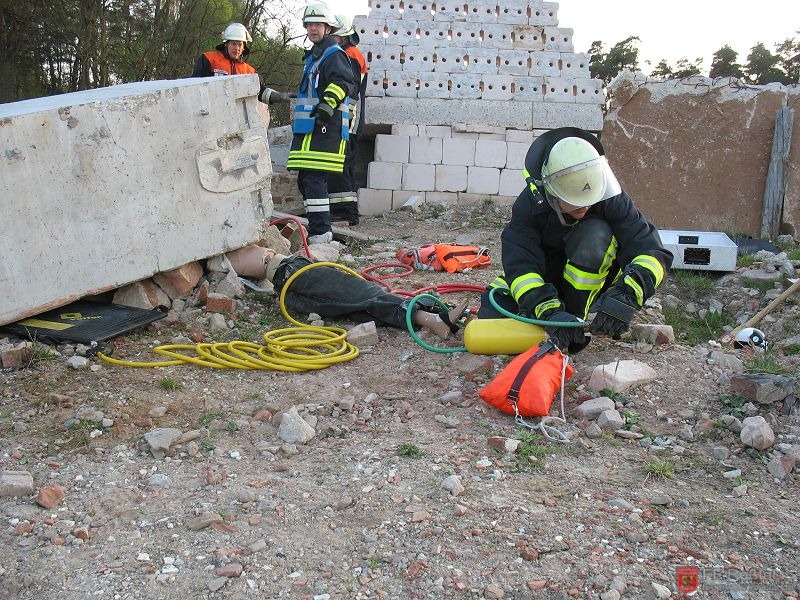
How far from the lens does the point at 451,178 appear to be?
31.3 ft

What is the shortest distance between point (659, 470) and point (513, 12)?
767cm

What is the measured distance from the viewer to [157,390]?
3814 mm

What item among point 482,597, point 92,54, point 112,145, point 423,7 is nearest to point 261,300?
point 112,145

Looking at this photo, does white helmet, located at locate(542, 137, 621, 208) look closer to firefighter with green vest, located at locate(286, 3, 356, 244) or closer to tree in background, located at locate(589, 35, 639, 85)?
firefighter with green vest, located at locate(286, 3, 356, 244)

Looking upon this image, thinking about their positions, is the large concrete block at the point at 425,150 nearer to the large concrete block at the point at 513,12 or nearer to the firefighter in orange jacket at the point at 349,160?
the firefighter in orange jacket at the point at 349,160

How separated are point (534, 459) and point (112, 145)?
2.91 m

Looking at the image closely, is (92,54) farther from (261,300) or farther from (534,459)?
(534,459)

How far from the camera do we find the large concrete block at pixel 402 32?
31.1ft

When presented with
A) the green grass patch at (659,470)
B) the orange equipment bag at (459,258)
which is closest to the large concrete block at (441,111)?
the orange equipment bag at (459,258)

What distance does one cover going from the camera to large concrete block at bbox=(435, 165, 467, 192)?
9531mm

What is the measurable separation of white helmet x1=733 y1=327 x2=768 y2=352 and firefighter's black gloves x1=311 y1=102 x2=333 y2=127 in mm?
3686

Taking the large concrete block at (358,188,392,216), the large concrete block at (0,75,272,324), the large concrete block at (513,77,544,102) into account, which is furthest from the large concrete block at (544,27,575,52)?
the large concrete block at (0,75,272,324)

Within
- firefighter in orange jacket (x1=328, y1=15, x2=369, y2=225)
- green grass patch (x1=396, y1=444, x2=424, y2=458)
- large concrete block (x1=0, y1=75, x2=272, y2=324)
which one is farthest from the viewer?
firefighter in orange jacket (x1=328, y1=15, x2=369, y2=225)

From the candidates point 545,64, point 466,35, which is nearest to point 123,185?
point 466,35
